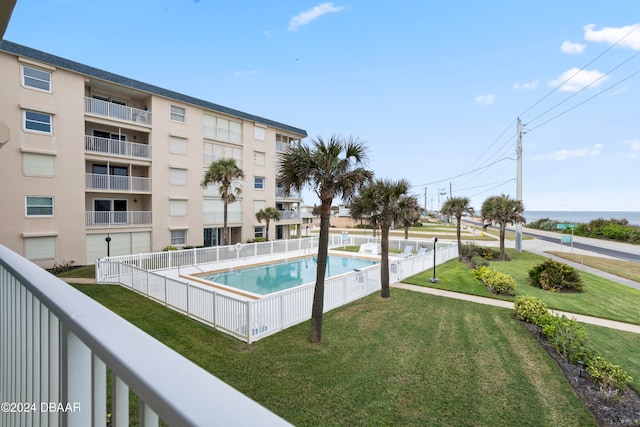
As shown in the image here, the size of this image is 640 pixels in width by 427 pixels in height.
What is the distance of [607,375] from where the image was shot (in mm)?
6145

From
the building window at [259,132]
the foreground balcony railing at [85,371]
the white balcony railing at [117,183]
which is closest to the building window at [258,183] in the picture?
the building window at [259,132]

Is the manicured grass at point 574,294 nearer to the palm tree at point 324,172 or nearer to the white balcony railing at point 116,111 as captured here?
the palm tree at point 324,172

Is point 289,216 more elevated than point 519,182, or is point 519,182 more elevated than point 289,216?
point 519,182

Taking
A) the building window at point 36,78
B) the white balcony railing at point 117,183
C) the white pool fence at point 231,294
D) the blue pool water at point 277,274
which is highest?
the building window at point 36,78

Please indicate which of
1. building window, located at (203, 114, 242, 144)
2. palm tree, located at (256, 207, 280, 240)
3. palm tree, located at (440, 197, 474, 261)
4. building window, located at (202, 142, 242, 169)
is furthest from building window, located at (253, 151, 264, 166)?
palm tree, located at (440, 197, 474, 261)

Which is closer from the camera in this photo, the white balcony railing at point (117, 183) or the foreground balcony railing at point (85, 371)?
the foreground balcony railing at point (85, 371)

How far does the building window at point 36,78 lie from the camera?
55.8 feet

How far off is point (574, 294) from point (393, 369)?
11804mm

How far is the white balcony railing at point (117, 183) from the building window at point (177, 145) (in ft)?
10.3

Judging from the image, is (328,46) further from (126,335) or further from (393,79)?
(126,335)

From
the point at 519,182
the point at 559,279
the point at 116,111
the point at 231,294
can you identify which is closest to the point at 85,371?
the point at 231,294

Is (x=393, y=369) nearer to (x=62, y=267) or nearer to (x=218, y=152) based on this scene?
(x=62, y=267)

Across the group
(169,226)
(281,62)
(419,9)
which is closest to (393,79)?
(281,62)

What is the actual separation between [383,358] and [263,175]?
25064 millimetres
